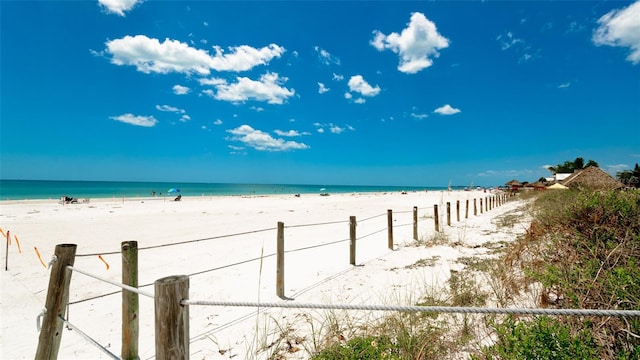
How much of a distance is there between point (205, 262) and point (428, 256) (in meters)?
5.21

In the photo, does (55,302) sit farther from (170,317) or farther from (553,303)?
(553,303)

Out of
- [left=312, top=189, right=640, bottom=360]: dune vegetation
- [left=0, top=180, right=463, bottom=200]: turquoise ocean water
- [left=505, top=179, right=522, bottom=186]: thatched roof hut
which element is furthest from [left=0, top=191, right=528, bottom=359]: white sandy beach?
[left=505, top=179, right=522, bottom=186]: thatched roof hut

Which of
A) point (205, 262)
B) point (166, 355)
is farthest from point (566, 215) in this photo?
point (205, 262)

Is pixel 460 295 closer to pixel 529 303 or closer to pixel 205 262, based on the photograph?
pixel 529 303

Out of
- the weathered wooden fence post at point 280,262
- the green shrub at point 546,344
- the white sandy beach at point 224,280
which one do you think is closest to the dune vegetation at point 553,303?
the green shrub at point 546,344

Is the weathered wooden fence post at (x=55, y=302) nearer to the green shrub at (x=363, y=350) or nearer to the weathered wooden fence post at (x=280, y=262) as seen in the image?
the green shrub at (x=363, y=350)

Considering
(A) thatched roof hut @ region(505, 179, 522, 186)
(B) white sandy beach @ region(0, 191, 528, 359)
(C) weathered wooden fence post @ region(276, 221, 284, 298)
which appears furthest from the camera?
(A) thatched roof hut @ region(505, 179, 522, 186)

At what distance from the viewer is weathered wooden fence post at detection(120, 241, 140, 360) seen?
10.5 feet

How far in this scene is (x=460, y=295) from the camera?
12.9 feet

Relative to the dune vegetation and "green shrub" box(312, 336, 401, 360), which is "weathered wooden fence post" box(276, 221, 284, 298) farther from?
"green shrub" box(312, 336, 401, 360)

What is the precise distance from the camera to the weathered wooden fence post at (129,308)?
3186mm

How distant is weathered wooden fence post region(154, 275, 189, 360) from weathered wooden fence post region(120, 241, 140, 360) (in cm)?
156

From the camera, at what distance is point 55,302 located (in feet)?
9.86

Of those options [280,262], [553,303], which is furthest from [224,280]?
[553,303]
